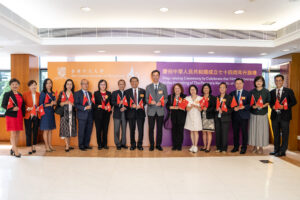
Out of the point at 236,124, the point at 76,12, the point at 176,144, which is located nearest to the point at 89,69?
the point at 76,12

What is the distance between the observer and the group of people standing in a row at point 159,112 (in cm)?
457

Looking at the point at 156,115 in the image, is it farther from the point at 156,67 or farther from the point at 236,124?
the point at 236,124

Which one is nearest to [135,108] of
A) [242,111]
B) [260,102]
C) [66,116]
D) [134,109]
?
[134,109]

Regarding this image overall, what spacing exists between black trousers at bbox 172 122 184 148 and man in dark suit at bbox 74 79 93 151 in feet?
6.56

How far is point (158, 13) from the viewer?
4375mm

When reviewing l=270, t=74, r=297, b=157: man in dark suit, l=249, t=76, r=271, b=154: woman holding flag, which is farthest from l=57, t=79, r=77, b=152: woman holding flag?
l=270, t=74, r=297, b=157: man in dark suit

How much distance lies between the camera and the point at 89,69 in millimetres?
5344

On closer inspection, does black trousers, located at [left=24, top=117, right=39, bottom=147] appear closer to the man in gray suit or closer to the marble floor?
the marble floor

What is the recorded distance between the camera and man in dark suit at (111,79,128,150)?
4.81m

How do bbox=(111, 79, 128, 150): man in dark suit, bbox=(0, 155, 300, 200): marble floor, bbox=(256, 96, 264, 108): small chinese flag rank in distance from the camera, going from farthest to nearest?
bbox=(111, 79, 128, 150): man in dark suit → bbox=(256, 96, 264, 108): small chinese flag → bbox=(0, 155, 300, 200): marble floor

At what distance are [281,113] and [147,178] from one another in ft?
11.1

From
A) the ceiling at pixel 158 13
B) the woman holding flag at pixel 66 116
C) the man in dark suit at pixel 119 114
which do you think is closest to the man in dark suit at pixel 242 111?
the ceiling at pixel 158 13

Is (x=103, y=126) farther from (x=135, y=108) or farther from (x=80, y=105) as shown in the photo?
(x=135, y=108)

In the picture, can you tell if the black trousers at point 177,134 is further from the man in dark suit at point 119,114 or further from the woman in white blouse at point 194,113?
the man in dark suit at point 119,114
